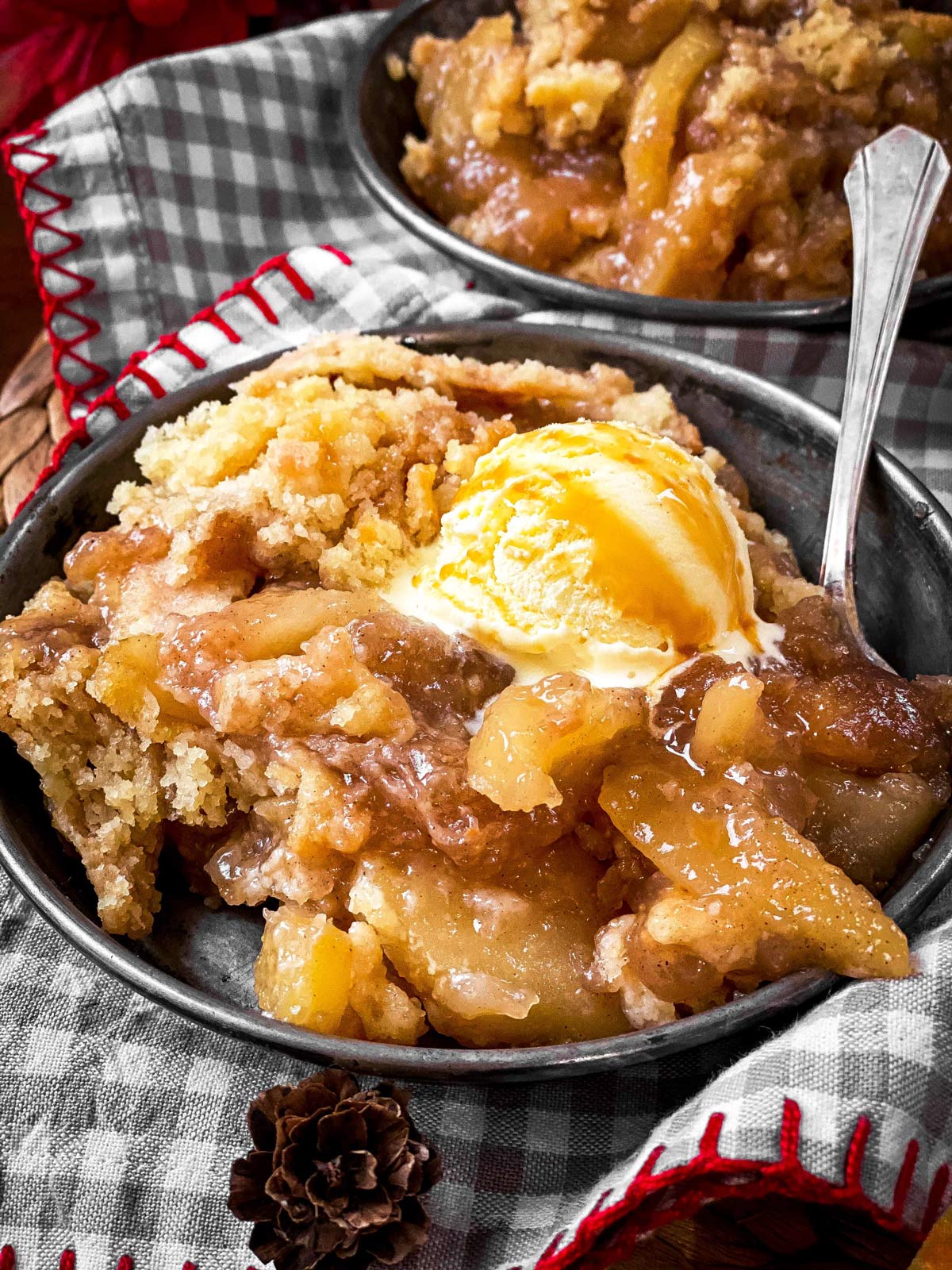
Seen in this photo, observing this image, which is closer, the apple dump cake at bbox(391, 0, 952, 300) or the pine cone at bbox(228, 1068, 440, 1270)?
the pine cone at bbox(228, 1068, 440, 1270)

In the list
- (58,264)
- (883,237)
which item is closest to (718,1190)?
(883,237)

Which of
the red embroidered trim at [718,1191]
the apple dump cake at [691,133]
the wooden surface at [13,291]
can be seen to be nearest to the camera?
the red embroidered trim at [718,1191]

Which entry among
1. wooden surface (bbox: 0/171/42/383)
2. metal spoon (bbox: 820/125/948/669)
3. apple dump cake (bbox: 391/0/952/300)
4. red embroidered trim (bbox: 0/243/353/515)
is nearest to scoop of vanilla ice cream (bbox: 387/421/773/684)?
metal spoon (bbox: 820/125/948/669)

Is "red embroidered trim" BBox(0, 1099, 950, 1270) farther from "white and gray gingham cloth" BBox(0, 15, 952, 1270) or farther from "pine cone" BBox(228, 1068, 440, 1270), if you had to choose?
"pine cone" BBox(228, 1068, 440, 1270)

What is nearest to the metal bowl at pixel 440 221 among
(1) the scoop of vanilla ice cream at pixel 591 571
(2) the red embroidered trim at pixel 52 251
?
(2) the red embroidered trim at pixel 52 251

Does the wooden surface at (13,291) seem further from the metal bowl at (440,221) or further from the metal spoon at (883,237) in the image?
the metal spoon at (883,237)

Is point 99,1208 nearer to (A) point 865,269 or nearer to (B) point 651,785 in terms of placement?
(B) point 651,785

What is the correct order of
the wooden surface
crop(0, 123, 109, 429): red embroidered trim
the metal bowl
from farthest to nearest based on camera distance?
the wooden surface, crop(0, 123, 109, 429): red embroidered trim, the metal bowl

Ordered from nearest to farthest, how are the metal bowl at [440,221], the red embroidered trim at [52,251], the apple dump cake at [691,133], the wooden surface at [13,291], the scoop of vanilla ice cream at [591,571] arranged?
the scoop of vanilla ice cream at [591,571], the metal bowl at [440,221], the apple dump cake at [691,133], the red embroidered trim at [52,251], the wooden surface at [13,291]
